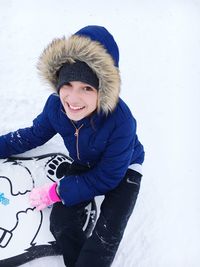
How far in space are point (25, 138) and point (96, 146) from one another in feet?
1.51

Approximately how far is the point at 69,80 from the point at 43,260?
2.76 feet

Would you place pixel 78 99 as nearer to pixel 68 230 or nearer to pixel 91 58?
pixel 91 58

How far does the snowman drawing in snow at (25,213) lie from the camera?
5.28 feet

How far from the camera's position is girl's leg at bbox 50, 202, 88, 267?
1.54 metres

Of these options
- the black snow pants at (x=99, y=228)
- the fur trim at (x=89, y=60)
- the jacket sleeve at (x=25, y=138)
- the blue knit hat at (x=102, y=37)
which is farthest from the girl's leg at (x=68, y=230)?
the blue knit hat at (x=102, y=37)

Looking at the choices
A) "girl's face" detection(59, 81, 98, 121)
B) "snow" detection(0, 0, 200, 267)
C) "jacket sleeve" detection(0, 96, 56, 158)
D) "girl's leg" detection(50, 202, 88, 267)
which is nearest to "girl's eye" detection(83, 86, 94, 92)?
"girl's face" detection(59, 81, 98, 121)

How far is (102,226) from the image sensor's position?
1.50 meters

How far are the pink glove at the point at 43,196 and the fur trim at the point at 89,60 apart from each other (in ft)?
1.66

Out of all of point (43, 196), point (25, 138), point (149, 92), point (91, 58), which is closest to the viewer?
point (91, 58)

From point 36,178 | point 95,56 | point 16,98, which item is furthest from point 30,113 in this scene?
point 95,56

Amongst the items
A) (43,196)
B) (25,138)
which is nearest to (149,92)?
(25,138)

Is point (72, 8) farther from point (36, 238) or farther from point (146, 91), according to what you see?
point (36, 238)

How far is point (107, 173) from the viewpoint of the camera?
1.50 m

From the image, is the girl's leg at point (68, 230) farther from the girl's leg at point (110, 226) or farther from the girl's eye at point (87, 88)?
the girl's eye at point (87, 88)
